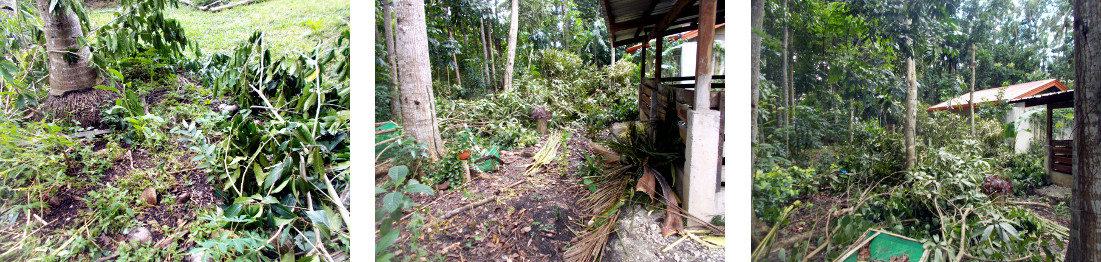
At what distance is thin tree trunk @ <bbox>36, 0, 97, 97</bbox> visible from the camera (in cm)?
168

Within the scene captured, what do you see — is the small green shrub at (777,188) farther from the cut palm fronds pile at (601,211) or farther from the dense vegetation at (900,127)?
the cut palm fronds pile at (601,211)

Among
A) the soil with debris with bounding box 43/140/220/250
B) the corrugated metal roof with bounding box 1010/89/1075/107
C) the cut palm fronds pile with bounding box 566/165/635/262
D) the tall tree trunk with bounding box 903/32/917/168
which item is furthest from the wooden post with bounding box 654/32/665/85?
the soil with debris with bounding box 43/140/220/250

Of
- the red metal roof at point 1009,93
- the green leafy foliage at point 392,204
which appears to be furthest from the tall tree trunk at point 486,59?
the red metal roof at point 1009,93

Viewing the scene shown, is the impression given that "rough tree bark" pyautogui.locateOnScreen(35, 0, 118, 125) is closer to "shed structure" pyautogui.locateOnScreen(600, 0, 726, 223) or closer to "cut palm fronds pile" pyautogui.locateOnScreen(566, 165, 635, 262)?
"cut palm fronds pile" pyautogui.locateOnScreen(566, 165, 635, 262)

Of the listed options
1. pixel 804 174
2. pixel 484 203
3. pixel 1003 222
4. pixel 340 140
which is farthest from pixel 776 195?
pixel 340 140

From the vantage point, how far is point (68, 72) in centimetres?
171

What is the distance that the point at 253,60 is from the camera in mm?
1754

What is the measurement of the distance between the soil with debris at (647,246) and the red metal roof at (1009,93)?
0.81 meters

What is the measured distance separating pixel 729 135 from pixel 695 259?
1.50 feet

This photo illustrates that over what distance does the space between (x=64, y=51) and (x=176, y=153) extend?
74cm

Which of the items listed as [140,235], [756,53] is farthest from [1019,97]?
→ [140,235]

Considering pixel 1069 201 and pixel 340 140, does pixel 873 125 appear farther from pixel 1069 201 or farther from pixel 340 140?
pixel 340 140

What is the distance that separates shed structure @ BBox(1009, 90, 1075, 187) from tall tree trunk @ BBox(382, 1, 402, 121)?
6.36ft

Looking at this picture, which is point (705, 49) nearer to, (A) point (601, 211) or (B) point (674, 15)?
(B) point (674, 15)
